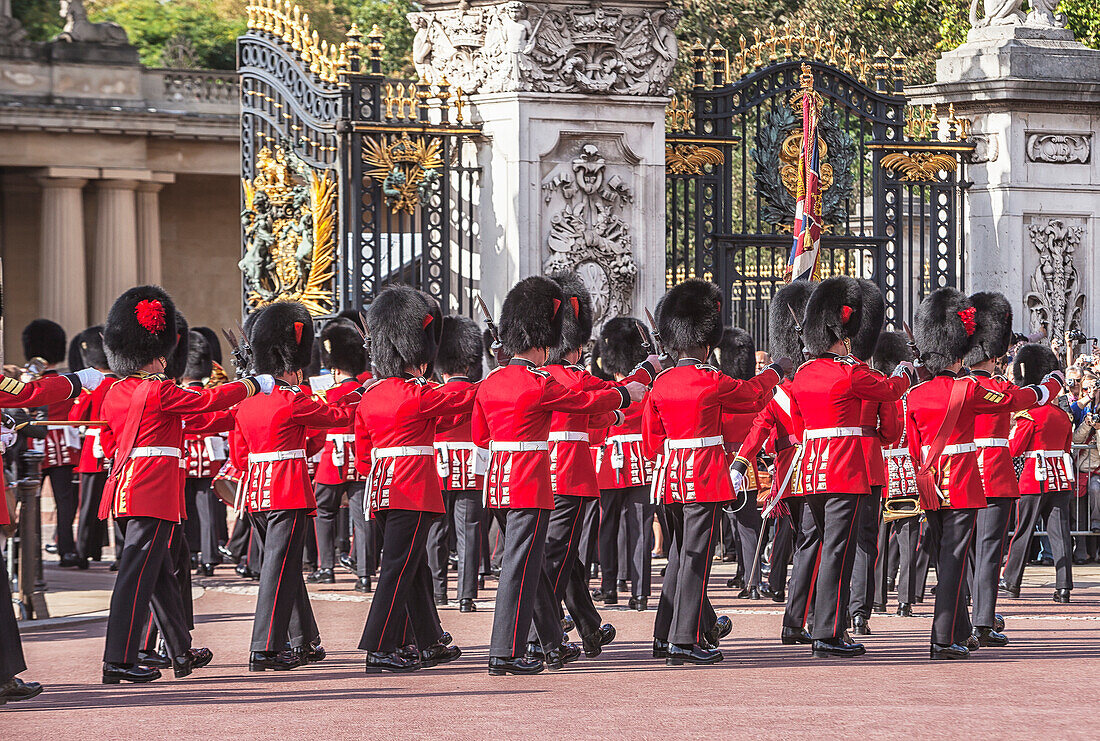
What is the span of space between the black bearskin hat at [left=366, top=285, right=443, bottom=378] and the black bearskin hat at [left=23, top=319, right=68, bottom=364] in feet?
18.6

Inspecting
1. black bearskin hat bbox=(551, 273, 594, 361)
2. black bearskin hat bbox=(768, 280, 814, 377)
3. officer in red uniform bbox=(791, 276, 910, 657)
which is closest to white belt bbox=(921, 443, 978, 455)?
officer in red uniform bbox=(791, 276, 910, 657)

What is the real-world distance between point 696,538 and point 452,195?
512 centimetres

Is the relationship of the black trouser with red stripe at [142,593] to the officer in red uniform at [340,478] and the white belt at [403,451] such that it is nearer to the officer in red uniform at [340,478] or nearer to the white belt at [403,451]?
the white belt at [403,451]

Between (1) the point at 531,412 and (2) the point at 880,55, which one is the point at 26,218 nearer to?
(2) the point at 880,55

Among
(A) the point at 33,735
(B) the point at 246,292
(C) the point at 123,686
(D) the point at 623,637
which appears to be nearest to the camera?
(A) the point at 33,735

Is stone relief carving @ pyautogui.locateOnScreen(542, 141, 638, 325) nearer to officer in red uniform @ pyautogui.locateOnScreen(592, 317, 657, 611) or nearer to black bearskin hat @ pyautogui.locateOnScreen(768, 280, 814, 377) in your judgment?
officer in red uniform @ pyautogui.locateOnScreen(592, 317, 657, 611)

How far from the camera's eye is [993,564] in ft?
28.0

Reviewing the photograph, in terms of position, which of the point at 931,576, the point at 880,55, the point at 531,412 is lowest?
the point at 931,576

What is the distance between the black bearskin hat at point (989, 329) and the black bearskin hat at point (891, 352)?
154 centimetres

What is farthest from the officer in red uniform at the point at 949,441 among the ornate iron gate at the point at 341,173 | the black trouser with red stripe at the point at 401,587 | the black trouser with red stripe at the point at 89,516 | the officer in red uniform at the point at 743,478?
the black trouser with red stripe at the point at 89,516

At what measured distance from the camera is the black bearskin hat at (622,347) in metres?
11.1

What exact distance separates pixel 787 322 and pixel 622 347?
179cm

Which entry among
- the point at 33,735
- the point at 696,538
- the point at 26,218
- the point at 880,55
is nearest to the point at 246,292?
the point at 880,55

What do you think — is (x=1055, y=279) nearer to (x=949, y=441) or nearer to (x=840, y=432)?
(x=949, y=441)
